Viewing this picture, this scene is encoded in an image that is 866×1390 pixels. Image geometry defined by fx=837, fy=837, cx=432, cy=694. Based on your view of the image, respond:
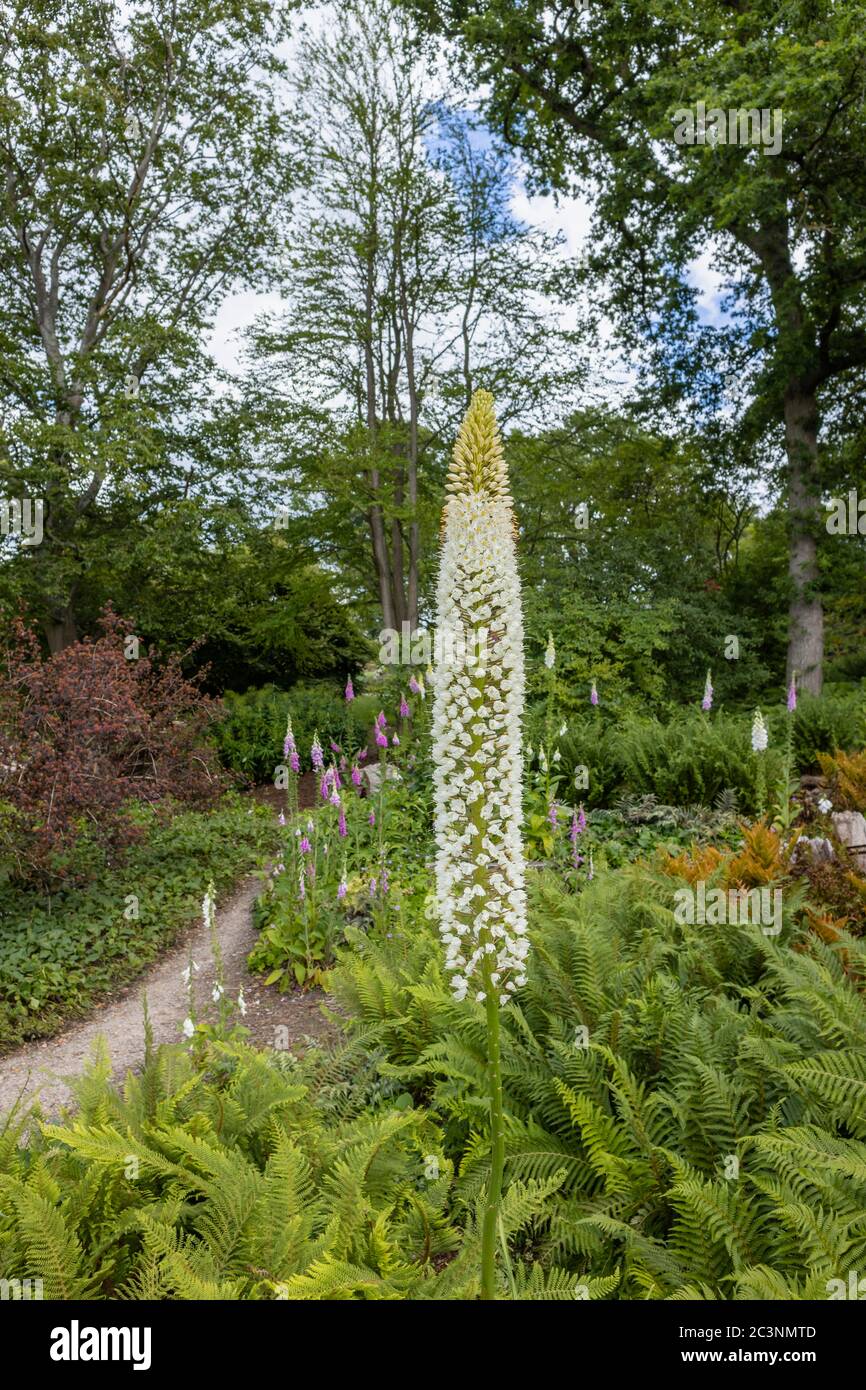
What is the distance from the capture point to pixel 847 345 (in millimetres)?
14852

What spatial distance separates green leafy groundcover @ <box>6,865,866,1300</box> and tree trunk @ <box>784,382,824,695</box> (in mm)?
11904

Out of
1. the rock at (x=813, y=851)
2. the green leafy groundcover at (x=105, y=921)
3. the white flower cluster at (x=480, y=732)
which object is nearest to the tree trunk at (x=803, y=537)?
the rock at (x=813, y=851)

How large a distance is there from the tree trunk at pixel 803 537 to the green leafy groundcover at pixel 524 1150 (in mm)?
11904

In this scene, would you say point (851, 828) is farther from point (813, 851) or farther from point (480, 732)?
point (480, 732)

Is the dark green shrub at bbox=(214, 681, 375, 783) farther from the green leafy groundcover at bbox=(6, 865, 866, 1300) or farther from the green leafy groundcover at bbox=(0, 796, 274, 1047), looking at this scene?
the green leafy groundcover at bbox=(6, 865, 866, 1300)

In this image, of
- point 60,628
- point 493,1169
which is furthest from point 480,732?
point 60,628

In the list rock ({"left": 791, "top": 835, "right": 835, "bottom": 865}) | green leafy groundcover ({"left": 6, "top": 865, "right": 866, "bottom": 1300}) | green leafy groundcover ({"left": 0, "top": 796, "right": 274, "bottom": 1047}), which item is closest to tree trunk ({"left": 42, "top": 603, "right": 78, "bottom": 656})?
green leafy groundcover ({"left": 0, "top": 796, "right": 274, "bottom": 1047})

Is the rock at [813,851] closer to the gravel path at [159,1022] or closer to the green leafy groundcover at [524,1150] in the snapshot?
the green leafy groundcover at [524,1150]

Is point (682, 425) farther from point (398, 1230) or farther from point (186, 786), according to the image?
point (398, 1230)

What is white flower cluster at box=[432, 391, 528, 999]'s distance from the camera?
1588 millimetres

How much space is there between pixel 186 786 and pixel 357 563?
29.7 ft

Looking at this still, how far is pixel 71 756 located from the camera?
7.46 metres

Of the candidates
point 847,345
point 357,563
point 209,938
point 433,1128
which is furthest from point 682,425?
point 433,1128

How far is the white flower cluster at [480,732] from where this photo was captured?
62.5 inches
